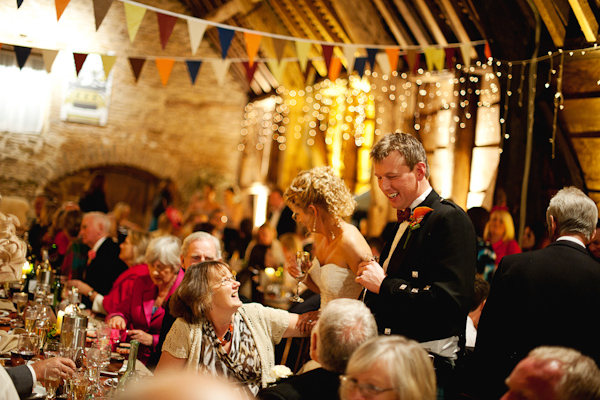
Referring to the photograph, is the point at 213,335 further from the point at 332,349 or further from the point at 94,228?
the point at 94,228

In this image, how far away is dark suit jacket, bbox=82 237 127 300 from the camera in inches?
A: 179

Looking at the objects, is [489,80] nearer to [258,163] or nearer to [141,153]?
[258,163]

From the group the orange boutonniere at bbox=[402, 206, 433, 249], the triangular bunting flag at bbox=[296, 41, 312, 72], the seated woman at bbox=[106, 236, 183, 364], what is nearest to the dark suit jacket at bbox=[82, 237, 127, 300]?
the seated woman at bbox=[106, 236, 183, 364]

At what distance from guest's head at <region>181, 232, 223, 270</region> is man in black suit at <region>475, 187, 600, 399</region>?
1424mm

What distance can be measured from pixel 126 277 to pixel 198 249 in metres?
0.89

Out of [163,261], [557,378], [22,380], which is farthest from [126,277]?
[557,378]

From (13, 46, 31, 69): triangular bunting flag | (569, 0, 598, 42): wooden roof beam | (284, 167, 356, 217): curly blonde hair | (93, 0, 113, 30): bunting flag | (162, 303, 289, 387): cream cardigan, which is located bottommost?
(162, 303, 289, 387): cream cardigan

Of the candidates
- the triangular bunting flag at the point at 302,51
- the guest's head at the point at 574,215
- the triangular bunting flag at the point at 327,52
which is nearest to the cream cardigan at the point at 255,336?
the guest's head at the point at 574,215

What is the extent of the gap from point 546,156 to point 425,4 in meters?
2.36

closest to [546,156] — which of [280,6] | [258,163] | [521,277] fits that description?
[521,277]

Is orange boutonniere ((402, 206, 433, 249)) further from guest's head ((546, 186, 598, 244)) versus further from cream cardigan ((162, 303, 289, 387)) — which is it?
cream cardigan ((162, 303, 289, 387))

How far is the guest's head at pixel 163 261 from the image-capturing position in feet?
11.1

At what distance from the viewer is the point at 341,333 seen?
5.74 feet

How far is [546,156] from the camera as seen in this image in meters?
Result: 5.61
